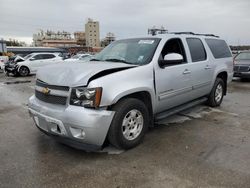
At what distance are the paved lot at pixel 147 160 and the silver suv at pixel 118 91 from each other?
29 centimetres

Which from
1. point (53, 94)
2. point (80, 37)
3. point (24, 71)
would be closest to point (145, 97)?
point (53, 94)

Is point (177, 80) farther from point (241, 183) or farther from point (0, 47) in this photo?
point (0, 47)

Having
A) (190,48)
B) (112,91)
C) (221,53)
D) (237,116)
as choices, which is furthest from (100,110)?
(221,53)

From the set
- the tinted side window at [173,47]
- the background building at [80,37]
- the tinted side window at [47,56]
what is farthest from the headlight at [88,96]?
the background building at [80,37]

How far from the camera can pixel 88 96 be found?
10.3ft

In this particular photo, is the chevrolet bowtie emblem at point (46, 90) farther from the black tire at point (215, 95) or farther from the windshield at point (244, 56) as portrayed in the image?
the windshield at point (244, 56)

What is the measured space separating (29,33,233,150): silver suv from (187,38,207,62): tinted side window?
0.03 meters

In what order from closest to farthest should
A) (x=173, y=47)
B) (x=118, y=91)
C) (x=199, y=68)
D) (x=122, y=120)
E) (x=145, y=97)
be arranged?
(x=118, y=91)
(x=122, y=120)
(x=145, y=97)
(x=173, y=47)
(x=199, y=68)

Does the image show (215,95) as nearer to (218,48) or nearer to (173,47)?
(218,48)

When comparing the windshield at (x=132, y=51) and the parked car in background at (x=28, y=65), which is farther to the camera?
the parked car in background at (x=28, y=65)

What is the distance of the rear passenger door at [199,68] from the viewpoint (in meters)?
4.98

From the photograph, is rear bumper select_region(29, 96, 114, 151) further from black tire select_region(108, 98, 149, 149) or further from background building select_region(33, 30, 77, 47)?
background building select_region(33, 30, 77, 47)

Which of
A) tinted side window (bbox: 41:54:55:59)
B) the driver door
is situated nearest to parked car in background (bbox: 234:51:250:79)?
the driver door

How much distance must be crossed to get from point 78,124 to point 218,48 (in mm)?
4578
